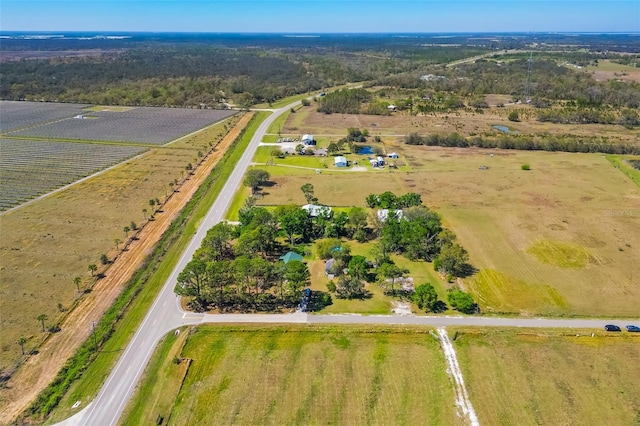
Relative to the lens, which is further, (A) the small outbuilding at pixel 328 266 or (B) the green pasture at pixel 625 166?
(B) the green pasture at pixel 625 166

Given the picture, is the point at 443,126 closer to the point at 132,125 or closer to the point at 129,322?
the point at 132,125

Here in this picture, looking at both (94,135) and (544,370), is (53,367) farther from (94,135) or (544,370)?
(94,135)

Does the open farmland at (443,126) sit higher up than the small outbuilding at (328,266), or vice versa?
the open farmland at (443,126)

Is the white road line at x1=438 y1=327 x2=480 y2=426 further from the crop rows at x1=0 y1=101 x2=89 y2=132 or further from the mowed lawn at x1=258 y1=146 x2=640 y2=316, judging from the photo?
the crop rows at x1=0 y1=101 x2=89 y2=132

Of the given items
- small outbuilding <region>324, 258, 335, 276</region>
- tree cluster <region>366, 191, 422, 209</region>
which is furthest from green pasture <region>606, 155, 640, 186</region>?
small outbuilding <region>324, 258, 335, 276</region>

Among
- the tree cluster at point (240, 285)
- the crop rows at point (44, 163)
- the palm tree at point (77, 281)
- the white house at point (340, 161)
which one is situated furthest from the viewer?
the white house at point (340, 161)

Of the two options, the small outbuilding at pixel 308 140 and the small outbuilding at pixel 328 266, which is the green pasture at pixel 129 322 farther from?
the small outbuilding at pixel 308 140

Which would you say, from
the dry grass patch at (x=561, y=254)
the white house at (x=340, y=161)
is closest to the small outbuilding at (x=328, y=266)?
the dry grass patch at (x=561, y=254)
